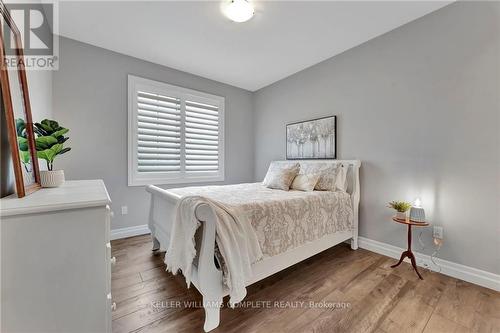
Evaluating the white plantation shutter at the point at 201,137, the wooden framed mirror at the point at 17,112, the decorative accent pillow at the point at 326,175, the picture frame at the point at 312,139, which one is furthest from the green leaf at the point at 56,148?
the picture frame at the point at 312,139

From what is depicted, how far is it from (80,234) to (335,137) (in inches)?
116

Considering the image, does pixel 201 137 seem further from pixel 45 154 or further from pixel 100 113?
pixel 45 154

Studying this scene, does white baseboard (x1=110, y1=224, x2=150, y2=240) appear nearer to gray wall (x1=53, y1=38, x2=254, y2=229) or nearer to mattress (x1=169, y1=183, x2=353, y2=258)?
gray wall (x1=53, y1=38, x2=254, y2=229)

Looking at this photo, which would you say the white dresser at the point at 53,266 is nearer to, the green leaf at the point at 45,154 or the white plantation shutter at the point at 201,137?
the green leaf at the point at 45,154

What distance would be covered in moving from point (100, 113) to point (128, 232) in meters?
1.70

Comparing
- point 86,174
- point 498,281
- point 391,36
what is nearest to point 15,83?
point 86,174

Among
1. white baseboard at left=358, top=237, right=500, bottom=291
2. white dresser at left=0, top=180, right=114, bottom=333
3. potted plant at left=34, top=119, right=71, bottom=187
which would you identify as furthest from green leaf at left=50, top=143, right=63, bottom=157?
white baseboard at left=358, top=237, right=500, bottom=291

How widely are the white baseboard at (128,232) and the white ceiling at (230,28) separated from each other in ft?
8.25

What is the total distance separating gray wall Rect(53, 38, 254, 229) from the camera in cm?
255

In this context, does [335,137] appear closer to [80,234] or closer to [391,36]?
[391,36]

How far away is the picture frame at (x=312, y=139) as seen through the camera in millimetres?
2981

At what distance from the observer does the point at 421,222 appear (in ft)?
6.45

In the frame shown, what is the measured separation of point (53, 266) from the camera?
2.65 ft

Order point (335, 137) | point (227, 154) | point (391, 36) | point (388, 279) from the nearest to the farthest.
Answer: point (388, 279) → point (391, 36) → point (335, 137) → point (227, 154)
